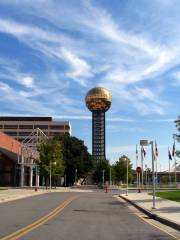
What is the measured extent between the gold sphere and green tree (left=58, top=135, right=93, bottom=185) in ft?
175

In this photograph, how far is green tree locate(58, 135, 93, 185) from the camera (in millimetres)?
116000

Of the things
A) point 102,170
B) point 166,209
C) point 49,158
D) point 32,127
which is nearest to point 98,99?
point 102,170

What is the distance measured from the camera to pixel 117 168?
119 metres

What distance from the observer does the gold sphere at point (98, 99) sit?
172 metres

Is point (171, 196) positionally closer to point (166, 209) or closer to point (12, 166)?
point (166, 209)

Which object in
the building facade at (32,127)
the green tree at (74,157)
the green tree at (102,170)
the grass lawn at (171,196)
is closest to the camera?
the grass lawn at (171,196)

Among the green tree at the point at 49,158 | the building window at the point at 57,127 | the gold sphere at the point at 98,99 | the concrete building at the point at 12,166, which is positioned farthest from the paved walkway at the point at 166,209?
the building window at the point at 57,127

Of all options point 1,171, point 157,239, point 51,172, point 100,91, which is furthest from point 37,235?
point 100,91

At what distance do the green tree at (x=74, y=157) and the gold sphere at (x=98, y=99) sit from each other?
5336 cm

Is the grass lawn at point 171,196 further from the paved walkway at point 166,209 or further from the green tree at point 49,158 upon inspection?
the green tree at point 49,158

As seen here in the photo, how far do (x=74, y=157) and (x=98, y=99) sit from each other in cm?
5925

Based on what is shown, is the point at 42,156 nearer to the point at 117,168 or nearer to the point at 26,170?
the point at 26,170

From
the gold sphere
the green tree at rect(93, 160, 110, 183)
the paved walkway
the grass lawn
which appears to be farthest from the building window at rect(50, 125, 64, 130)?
the paved walkway

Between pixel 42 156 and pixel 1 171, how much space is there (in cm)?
1438
